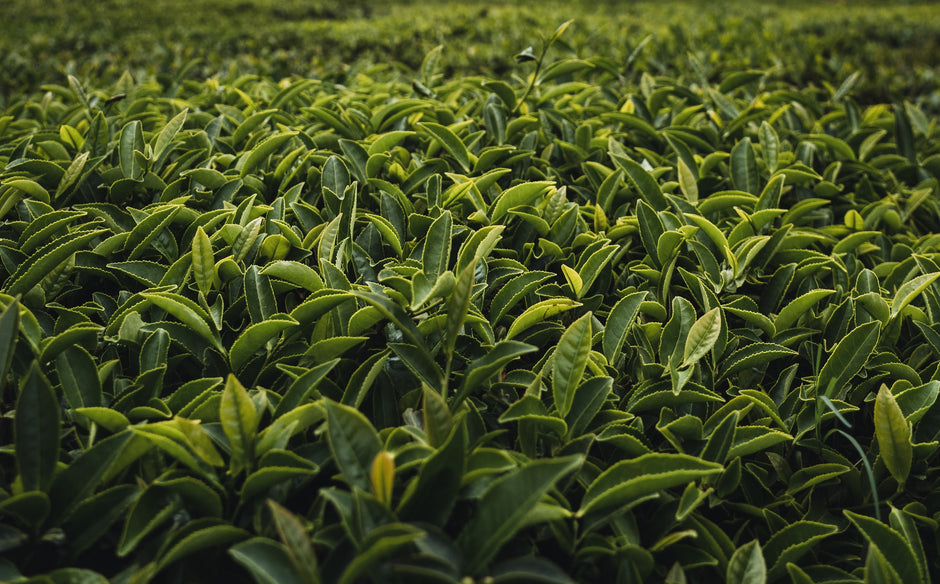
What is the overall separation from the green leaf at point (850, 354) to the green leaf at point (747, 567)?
50 centimetres

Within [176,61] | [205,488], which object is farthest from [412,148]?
[176,61]

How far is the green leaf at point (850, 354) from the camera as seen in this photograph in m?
1.44

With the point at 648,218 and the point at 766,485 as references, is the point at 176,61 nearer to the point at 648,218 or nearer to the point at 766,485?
the point at 648,218

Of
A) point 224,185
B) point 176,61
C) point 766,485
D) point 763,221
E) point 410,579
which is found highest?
point 176,61

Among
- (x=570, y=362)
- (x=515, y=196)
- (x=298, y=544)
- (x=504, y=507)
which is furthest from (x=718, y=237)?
(x=298, y=544)

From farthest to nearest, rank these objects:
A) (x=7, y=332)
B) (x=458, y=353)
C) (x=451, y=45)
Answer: (x=451, y=45) < (x=458, y=353) < (x=7, y=332)

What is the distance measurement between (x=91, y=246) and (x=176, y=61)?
3.34 meters

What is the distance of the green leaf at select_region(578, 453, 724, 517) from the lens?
106 cm

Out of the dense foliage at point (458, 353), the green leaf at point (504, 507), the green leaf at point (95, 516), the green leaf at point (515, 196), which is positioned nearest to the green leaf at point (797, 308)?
the dense foliage at point (458, 353)

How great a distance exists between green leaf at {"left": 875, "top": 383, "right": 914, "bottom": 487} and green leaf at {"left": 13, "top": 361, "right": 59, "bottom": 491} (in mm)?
1599

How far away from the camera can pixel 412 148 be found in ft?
7.73

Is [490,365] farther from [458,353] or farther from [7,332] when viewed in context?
[7,332]

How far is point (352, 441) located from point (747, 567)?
2.50ft

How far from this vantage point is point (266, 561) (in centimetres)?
94
